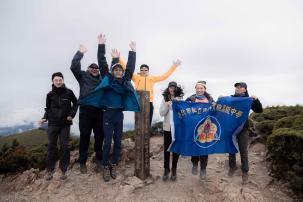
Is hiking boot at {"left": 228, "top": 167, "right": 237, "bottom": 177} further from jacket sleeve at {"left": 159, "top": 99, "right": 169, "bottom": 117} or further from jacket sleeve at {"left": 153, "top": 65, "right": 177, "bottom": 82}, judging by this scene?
jacket sleeve at {"left": 153, "top": 65, "right": 177, "bottom": 82}

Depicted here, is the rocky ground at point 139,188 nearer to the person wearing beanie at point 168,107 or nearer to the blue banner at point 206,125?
the person wearing beanie at point 168,107

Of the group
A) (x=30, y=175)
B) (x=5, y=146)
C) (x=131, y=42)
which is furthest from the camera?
(x=5, y=146)

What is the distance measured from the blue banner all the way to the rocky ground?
35.6 inches

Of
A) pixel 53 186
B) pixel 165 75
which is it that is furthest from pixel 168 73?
pixel 53 186

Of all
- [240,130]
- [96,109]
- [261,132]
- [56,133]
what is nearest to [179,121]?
[240,130]

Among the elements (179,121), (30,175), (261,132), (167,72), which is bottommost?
(30,175)

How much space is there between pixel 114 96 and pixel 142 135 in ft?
4.41

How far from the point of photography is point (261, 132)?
11.7 metres

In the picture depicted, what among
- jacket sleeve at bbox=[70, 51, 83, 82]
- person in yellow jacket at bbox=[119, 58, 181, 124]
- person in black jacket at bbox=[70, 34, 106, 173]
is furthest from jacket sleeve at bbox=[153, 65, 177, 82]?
jacket sleeve at bbox=[70, 51, 83, 82]

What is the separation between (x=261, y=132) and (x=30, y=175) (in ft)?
28.5

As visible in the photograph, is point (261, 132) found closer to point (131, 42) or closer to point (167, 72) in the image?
point (167, 72)

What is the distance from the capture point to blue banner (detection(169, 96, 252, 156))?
7.37 metres

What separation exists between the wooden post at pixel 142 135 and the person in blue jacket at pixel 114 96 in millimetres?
365

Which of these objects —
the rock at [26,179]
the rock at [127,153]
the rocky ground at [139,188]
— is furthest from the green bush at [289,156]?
the rock at [26,179]
